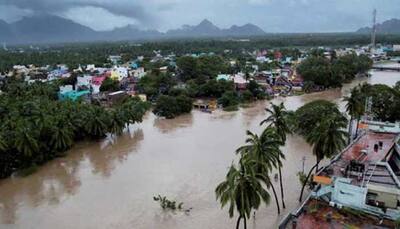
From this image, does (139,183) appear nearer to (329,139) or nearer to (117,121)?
(117,121)

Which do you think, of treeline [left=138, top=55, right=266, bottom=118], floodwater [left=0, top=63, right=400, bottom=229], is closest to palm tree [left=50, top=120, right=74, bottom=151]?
floodwater [left=0, top=63, right=400, bottom=229]

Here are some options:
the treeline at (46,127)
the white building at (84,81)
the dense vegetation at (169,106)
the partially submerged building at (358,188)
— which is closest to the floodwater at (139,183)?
the treeline at (46,127)

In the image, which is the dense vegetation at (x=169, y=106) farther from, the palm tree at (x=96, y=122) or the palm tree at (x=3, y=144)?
the palm tree at (x=3, y=144)

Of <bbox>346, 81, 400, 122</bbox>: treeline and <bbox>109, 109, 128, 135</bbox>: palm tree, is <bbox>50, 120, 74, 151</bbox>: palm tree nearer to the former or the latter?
<bbox>109, 109, 128, 135</bbox>: palm tree

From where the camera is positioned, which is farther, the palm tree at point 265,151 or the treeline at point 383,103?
the treeline at point 383,103

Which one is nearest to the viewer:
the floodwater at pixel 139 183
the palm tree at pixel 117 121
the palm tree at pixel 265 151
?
the palm tree at pixel 265 151

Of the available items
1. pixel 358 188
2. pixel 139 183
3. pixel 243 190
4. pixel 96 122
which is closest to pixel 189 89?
pixel 96 122

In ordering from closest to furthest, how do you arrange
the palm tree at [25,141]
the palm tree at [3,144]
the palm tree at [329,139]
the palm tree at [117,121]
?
1. the palm tree at [329,139]
2. the palm tree at [3,144]
3. the palm tree at [25,141]
4. the palm tree at [117,121]
